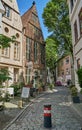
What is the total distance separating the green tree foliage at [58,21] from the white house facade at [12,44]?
22.6ft

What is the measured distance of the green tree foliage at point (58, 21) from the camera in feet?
87.6

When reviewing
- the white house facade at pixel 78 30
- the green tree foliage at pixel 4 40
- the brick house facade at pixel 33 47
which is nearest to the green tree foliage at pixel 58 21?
the brick house facade at pixel 33 47

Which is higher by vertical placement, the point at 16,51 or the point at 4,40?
the point at 16,51

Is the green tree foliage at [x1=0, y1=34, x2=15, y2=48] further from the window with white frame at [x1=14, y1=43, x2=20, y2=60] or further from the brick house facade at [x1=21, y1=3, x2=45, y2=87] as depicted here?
the brick house facade at [x1=21, y1=3, x2=45, y2=87]

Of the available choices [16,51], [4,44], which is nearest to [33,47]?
[16,51]

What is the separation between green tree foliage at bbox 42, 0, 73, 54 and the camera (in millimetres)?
26700

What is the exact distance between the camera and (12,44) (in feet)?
65.5

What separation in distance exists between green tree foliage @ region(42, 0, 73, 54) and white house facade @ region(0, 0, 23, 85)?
6.90m

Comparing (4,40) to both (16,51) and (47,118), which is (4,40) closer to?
(47,118)

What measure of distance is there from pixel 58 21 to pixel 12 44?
1060cm

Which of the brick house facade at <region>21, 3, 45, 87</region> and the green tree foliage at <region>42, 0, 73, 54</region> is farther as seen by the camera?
the green tree foliage at <region>42, 0, 73, 54</region>

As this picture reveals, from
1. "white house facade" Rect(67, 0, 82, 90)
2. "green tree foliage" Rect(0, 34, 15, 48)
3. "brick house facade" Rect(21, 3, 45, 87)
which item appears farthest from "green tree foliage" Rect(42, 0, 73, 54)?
"green tree foliage" Rect(0, 34, 15, 48)

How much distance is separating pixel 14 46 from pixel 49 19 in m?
9.23

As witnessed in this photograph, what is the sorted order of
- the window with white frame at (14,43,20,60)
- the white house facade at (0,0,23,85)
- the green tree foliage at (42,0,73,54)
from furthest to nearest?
the green tree foliage at (42,0,73,54)
the window with white frame at (14,43,20,60)
the white house facade at (0,0,23,85)
